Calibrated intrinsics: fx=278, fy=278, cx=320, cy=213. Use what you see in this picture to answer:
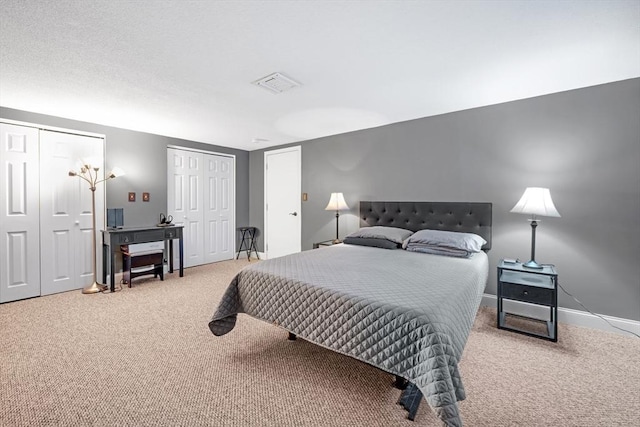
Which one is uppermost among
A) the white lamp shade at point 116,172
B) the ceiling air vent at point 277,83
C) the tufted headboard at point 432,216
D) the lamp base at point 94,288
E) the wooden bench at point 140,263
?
the ceiling air vent at point 277,83

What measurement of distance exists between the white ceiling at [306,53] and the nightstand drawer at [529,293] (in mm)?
1829

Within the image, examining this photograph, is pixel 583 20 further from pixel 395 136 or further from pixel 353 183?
pixel 353 183

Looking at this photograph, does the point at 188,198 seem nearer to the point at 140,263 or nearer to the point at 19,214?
the point at 140,263

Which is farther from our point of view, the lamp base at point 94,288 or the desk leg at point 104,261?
the desk leg at point 104,261

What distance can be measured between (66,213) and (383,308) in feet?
13.9

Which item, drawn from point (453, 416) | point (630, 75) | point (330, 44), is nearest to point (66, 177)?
point (330, 44)

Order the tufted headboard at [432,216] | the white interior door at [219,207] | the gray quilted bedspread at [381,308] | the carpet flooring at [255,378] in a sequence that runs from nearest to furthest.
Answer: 1. the gray quilted bedspread at [381,308]
2. the carpet flooring at [255,378]
3. the tufted headboard at [432,216]
4. the white interior door at [219,207]

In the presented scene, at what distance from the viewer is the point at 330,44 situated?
1.90 metres

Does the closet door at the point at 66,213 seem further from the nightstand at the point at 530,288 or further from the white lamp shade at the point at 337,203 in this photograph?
the nightstand at the point at 530,288

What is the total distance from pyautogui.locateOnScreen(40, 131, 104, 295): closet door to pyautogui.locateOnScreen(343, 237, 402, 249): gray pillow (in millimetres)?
3485

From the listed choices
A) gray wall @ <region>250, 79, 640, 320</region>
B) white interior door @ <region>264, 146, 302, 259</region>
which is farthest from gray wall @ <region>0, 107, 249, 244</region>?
gray wall @ <region>250, 79, 640, 320</region>

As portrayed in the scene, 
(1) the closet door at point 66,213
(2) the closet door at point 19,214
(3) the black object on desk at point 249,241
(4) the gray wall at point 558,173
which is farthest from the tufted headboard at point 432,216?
(2) the closet door at point 19,214

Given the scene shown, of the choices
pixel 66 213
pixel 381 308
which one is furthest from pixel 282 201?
pixel 381 308

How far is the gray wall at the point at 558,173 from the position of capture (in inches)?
96.9
